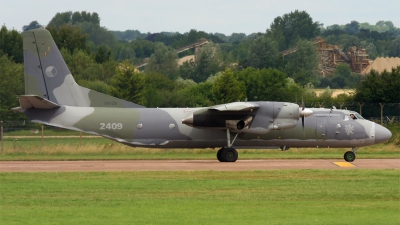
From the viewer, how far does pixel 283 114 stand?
3216 centimetres

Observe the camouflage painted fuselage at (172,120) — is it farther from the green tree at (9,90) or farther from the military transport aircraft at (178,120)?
the green tree at (9,90)

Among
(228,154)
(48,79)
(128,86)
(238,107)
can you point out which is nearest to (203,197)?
(238,107)

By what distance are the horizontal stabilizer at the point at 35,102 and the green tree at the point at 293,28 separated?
393 feet

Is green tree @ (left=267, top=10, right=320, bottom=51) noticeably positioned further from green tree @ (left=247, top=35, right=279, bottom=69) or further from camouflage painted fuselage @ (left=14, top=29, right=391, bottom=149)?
camouflage painted fuselage @ (left=14, top=29, right=391, bottom=149)

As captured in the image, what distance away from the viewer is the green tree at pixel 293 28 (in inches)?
6041

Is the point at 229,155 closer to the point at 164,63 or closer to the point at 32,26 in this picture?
the point at 164,63

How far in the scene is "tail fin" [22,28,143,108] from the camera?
33625mm

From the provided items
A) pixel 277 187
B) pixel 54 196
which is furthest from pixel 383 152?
pixel 54 196

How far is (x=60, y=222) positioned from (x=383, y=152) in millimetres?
27373

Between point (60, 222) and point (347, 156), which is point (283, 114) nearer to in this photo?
point (347, 156)

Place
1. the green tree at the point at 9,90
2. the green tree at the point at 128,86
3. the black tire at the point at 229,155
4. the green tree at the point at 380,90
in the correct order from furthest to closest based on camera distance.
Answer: the green tree at the point at 128,86
the green tree at the point at 380,90
the green tree at the point at 9,90
the black tire at the point at 229,155

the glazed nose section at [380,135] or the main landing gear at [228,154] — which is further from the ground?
the glazed nose section at [380,135]

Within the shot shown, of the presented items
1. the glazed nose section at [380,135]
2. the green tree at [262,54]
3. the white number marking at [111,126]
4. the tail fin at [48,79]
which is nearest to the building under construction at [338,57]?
the green tree at [262,54]

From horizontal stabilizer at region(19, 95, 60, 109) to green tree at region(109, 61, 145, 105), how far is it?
22.1 metres
